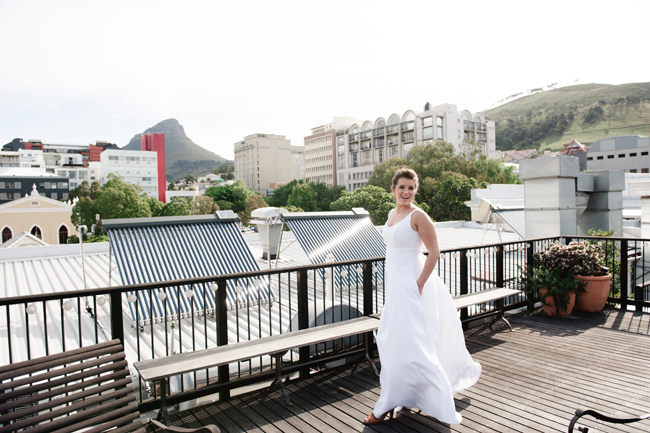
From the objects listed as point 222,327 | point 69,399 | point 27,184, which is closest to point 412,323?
point 222,327

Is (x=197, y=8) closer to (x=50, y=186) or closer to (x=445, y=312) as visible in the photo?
(x=445, y=312)

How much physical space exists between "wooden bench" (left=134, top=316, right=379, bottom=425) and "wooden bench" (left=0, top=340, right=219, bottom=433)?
36 cm

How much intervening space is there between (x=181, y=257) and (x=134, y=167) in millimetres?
112690

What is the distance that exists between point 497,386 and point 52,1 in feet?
34.3

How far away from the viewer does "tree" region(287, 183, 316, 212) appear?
70.8m

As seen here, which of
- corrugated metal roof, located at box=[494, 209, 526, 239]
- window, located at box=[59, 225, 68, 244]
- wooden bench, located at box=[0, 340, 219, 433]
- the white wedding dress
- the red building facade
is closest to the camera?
wooden bench, located at box=[0, 340, 219, 433]

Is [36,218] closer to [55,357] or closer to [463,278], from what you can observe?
[463,278]

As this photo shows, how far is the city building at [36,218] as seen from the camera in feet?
157

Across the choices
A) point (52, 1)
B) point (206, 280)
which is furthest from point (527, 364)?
point (52, 1)

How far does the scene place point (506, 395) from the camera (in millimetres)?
3443

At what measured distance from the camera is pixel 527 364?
13.5ft

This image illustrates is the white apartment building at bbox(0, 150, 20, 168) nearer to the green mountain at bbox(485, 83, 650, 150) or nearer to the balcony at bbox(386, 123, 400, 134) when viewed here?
the balcony at bbox(386, 123, 400, 134)

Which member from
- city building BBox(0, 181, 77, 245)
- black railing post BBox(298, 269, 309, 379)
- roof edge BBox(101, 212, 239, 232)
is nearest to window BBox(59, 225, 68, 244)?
city building BBox(0, 181, 77, 245)

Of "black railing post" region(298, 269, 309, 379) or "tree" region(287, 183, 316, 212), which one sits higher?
"tree" region(287, 183, 316, 212)
